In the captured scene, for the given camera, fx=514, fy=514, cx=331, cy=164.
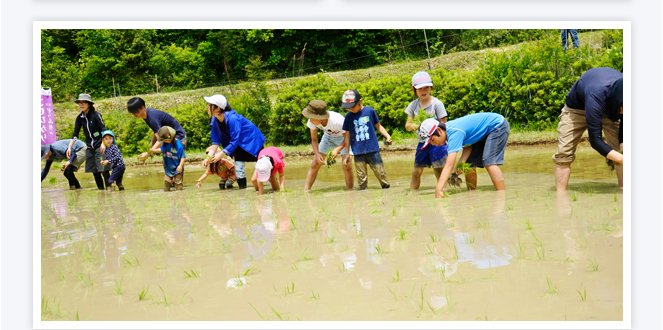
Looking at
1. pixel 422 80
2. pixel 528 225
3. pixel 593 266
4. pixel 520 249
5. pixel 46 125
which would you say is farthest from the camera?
pixel 46 125

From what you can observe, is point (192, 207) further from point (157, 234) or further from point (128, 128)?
point (128, 128)

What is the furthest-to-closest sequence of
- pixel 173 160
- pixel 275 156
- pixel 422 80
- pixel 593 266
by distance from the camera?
1. pixel 173 160
2. pixel 275 156
3. pixel 422 80
4. pixel 593 266

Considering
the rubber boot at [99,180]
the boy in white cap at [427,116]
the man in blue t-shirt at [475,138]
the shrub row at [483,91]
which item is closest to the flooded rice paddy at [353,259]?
the man in blue t-shirt at [475,138]

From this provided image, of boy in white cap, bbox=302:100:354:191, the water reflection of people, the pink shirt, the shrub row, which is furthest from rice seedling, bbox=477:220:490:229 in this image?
the shrub row

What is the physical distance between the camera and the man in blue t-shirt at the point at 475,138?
18.4ft

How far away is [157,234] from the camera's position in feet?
14.6

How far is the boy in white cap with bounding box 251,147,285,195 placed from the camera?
6.87m

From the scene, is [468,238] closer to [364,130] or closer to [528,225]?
[528,225]

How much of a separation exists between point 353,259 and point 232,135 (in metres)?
4.73

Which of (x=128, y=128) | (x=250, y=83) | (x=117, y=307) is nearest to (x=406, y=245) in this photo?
(x=117, y=307)

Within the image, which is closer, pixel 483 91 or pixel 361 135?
pixel 361 135

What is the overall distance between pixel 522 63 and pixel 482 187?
703 cm

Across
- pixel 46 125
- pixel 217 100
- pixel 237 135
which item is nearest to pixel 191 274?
pixel 237 135

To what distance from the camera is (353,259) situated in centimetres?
326
